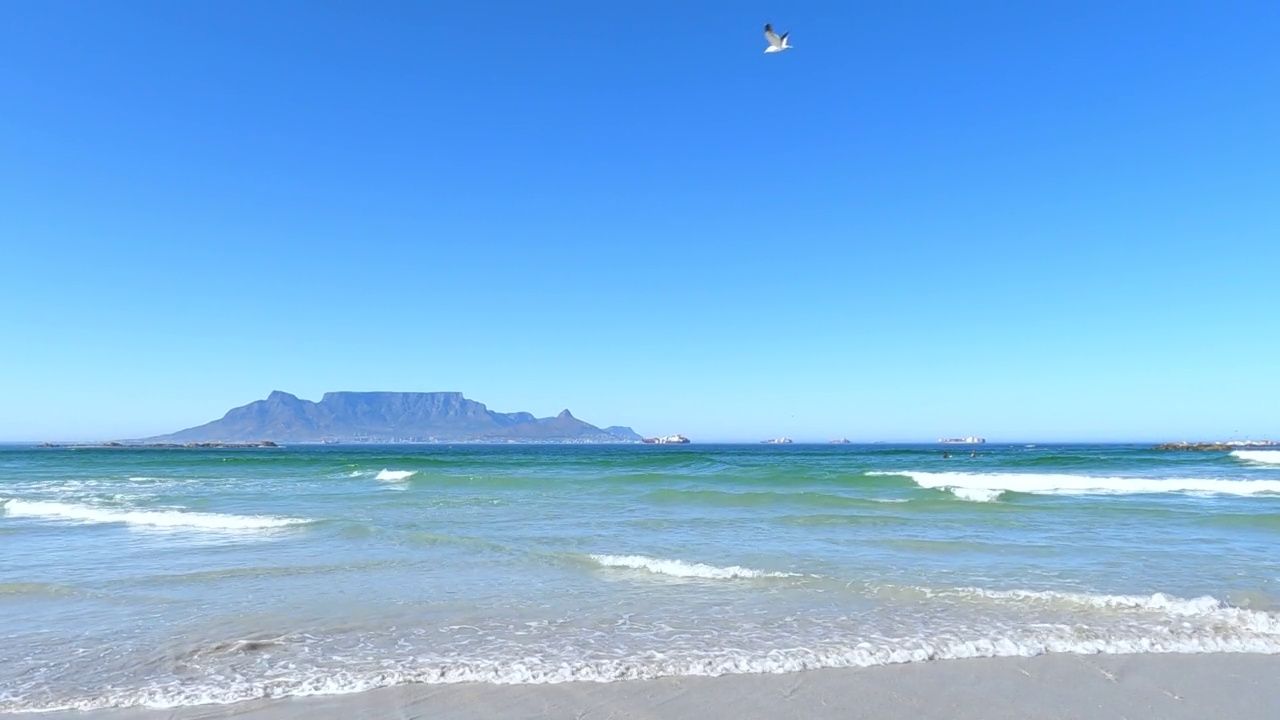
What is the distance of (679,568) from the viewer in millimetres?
10945

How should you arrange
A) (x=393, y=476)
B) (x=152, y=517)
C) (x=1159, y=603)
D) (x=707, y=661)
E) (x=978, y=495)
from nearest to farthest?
(x=707, y=661), (x=1159, y=603), (x=152, y=517), (x=978, y=495), (x=393, y=476)

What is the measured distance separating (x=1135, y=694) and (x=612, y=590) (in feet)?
18.7

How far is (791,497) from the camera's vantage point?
22.7 metres

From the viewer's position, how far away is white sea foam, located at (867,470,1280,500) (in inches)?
984

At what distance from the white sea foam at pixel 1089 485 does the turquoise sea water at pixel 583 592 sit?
5.53 m

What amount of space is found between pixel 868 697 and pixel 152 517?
61.5 ft

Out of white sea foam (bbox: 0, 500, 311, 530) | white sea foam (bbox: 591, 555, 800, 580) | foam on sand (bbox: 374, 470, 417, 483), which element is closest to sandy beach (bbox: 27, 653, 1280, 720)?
white sea foam (bbox: 591, 555, 800, 580)

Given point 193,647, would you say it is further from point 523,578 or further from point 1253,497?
point 1253,497

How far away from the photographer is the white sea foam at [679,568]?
1042 cm

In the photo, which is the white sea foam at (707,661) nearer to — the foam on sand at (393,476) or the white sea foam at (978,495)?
the white sea foam at (978,495)

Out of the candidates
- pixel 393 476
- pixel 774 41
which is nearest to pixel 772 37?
pixel 774 41

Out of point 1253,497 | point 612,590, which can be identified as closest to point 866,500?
point 1253,497

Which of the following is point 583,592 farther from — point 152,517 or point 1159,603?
point 152,517

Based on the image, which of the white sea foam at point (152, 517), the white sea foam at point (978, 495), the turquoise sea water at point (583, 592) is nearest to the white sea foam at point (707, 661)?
the turquoise sea water at point (583, 592)
